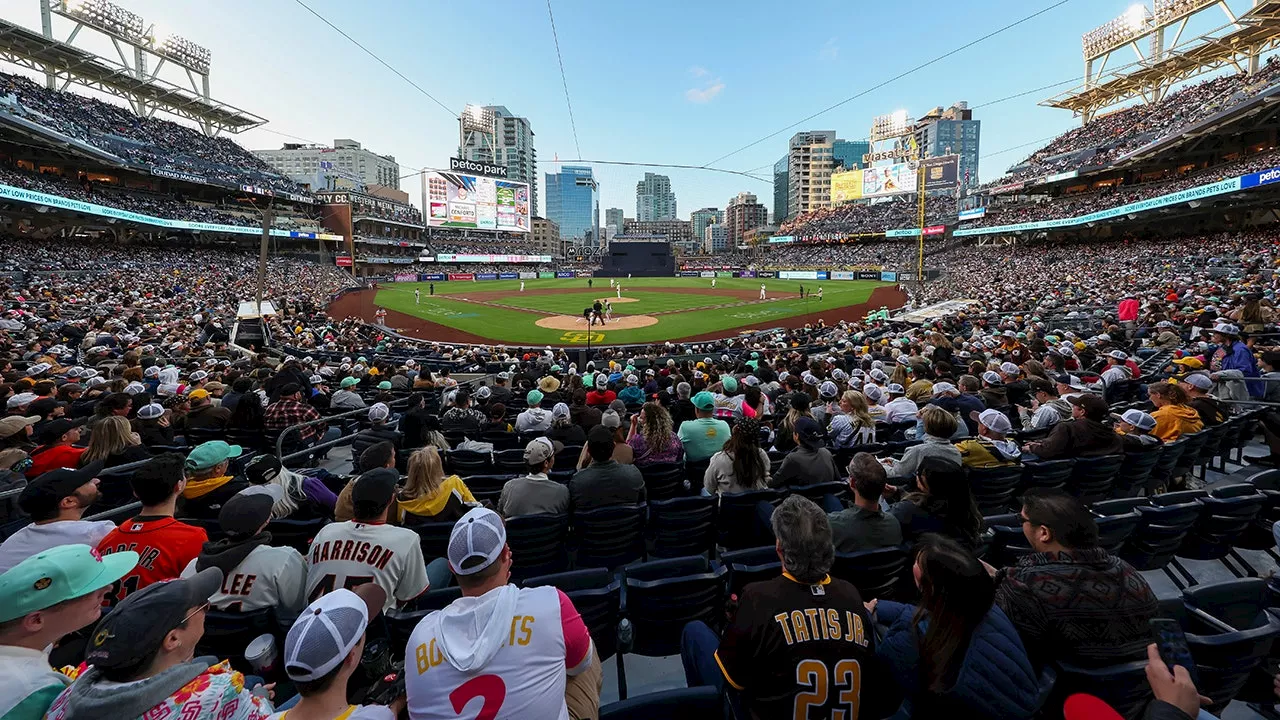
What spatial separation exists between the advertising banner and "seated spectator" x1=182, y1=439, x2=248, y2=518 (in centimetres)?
9375

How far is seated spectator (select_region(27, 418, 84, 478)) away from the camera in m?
6.54

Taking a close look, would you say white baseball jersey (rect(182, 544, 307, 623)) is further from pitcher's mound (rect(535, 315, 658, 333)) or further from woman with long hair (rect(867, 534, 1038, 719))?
pitcher's mound (rect(535, 315, 658, 333))

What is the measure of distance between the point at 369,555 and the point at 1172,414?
9788 millimetres

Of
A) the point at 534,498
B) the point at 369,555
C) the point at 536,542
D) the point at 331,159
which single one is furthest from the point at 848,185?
the point at 331,159

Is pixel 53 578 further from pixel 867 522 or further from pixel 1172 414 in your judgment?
pixel 1172 414

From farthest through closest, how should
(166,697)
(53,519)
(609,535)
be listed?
(609,535) → (53,519) → (166,697)

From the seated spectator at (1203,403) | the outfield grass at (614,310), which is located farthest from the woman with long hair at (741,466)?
the outfield grass at (614,310)

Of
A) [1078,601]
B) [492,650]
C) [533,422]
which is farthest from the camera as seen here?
[533,422]

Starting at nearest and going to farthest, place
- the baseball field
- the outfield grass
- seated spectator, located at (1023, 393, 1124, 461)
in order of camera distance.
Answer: seated spectator, located at (1023, 393, 1124, 461)
the outfield grass
the baseball field

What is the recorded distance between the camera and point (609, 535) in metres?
5.19

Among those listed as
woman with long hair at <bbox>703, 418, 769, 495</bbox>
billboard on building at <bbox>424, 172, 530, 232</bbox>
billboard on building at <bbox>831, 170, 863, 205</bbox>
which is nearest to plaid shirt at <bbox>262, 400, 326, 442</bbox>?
woman with long hair at <bbox>703, 418, 769, 495</bbox>

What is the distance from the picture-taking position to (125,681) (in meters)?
1.99

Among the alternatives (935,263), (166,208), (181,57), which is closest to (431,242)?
(181,57)

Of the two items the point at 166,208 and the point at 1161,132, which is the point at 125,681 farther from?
the point at 166,208
